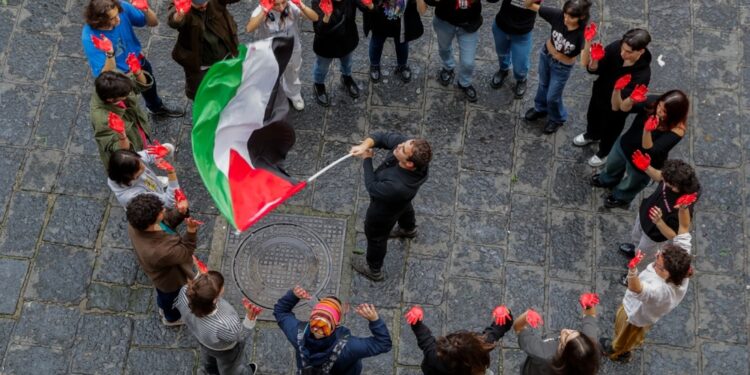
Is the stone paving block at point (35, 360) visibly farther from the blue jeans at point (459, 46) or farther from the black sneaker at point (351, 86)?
the blue jeans at point (459, 46)

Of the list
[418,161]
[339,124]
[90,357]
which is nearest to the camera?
[418,161]

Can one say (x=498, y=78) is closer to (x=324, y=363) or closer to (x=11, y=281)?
(x=324, y=363)

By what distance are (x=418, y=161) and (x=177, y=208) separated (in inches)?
80.7

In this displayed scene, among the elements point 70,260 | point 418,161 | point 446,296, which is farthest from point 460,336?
point 70,260

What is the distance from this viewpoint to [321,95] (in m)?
8.83

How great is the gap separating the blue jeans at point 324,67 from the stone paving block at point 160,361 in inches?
118

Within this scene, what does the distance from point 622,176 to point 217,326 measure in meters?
4.20

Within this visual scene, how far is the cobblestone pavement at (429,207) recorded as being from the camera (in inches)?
300

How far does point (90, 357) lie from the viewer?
7.51 meters

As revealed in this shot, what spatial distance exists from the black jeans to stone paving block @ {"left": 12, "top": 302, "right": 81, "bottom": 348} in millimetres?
2701

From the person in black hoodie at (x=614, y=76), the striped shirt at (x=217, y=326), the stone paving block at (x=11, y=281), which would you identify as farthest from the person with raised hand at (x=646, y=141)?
the stone paving block at (x=11, y=281)

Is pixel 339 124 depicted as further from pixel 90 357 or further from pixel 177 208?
pixel 90 357

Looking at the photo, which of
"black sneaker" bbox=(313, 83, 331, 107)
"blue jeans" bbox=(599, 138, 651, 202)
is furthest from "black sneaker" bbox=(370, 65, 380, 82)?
"blue jeans" bbox=(599, 138, 651, 202)

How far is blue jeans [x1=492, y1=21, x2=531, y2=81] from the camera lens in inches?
333
